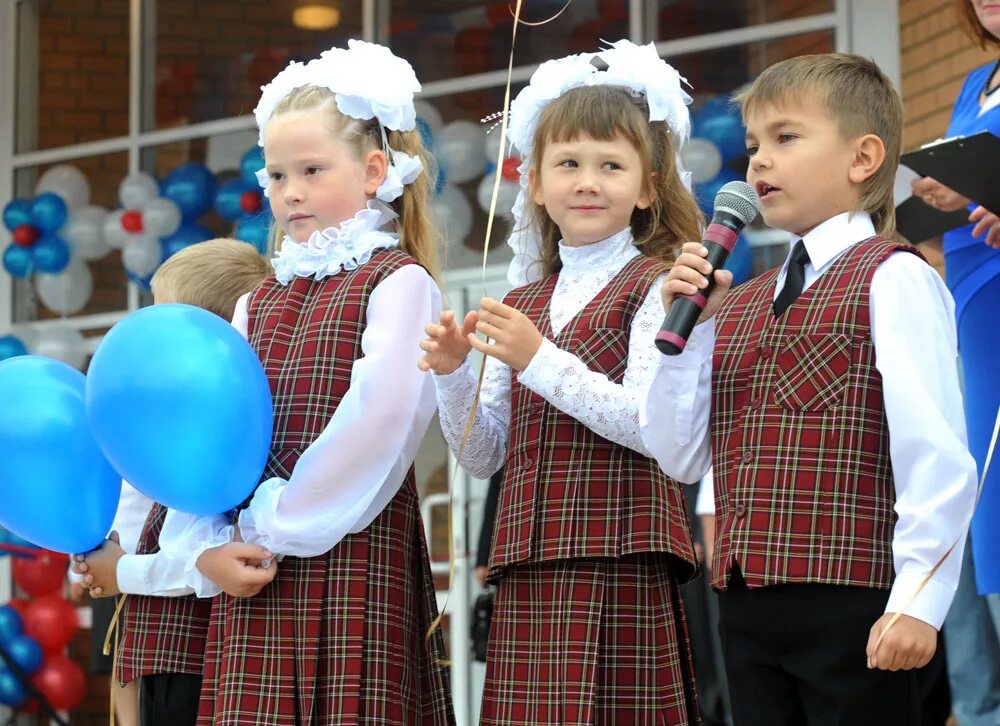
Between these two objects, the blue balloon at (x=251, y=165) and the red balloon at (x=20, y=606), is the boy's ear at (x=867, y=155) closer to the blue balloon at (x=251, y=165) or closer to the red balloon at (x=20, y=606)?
the blue balloon at (x=251, y=165)

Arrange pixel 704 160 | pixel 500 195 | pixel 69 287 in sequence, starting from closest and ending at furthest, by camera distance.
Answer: pixel 704 160
pixel 500 195
pixel 69 287

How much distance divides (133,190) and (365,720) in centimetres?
505

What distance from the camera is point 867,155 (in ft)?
7.72

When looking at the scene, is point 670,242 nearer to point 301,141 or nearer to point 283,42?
point 301,141

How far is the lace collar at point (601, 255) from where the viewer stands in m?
2.59

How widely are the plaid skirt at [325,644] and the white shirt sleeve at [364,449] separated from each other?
0.06 m

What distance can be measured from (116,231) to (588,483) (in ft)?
16.8

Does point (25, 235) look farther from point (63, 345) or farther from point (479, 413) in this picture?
point (479, 413)

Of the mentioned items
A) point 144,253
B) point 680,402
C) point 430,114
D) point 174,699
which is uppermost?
point 430,114

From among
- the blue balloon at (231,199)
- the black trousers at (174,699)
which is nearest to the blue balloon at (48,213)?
the blue balloon at (231,199)

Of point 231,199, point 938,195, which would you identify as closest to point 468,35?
point 231,199

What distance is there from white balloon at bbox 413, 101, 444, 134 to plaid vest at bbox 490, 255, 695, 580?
410 cm

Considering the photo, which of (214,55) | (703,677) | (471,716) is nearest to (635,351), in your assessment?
(703,677)

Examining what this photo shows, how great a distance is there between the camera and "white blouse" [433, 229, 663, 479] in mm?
2342
